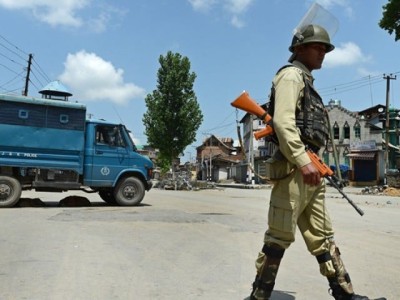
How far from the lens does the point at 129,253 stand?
5.95 metres

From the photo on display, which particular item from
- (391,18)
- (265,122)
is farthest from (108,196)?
(391,18)

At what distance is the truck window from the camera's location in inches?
526

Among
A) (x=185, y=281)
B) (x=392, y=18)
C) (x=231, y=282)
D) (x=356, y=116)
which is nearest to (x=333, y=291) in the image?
(x=231, y=282)

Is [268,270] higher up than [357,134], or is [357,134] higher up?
[357,134]

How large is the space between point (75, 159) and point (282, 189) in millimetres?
10252

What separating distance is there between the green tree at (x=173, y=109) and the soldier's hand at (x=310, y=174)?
33253 mm

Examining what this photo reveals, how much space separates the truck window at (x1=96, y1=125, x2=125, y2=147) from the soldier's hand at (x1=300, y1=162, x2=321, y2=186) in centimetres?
1071

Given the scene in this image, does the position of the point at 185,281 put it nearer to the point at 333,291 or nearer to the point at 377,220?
the point at 333,291

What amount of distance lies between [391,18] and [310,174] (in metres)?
21.8

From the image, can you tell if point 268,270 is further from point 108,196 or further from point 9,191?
point 108,196

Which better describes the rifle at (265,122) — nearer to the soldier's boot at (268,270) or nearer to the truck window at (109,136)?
the soldier's boot at (268,270)

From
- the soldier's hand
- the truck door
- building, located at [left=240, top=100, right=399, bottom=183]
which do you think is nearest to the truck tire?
the truck door

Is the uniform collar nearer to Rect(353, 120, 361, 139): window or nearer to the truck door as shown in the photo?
the truck door

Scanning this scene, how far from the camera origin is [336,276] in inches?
136
